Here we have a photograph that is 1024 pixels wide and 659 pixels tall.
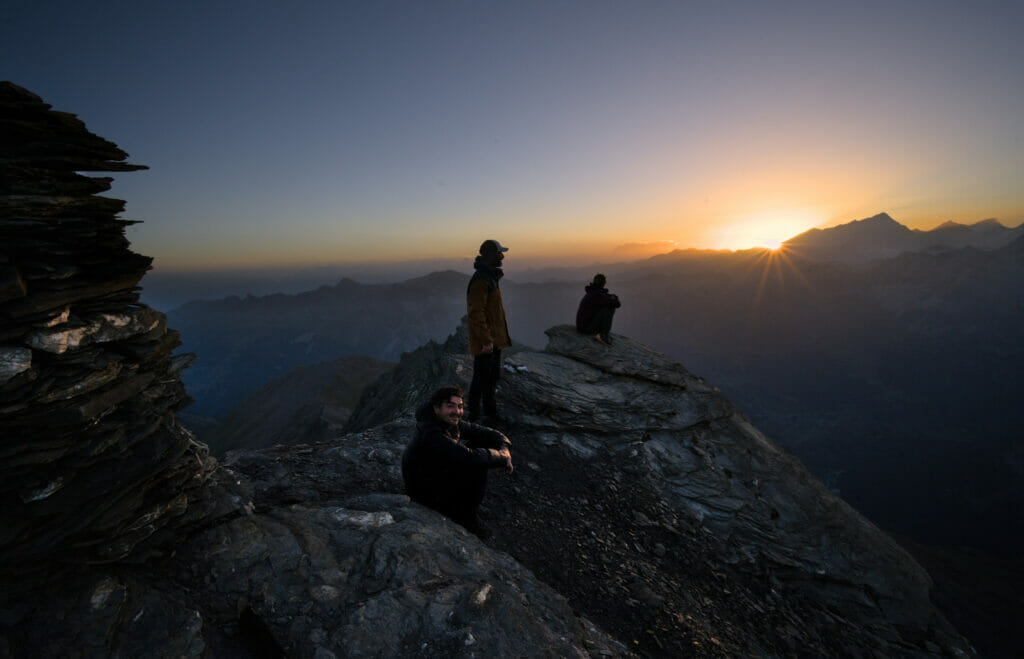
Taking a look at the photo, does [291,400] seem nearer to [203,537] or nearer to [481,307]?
[481,307]

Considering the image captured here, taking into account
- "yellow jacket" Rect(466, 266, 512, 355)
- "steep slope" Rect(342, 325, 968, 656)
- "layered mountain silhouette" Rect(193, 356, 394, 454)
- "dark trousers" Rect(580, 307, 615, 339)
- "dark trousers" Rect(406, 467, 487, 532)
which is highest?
"yellow jacket" Rect(466, 266, 512, 355)

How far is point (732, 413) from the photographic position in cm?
1605

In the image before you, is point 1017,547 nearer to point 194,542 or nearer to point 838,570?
point 838,570

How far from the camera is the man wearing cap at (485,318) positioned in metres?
9.13

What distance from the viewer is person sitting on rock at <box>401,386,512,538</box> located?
5.56m

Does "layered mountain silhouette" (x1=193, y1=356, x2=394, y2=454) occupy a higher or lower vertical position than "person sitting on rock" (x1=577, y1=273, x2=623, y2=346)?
lower

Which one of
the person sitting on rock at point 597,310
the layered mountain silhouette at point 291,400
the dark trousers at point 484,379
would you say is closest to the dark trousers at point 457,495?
the dark trousers at point 484,379

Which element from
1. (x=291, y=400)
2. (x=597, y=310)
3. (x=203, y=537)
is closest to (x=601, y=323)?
(x=597, y=310)

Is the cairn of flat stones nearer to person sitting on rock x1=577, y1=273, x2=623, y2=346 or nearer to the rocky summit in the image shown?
the rocky summit

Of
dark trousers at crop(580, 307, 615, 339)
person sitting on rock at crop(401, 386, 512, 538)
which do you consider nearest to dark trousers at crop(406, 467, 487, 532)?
person sitting on rock at crop(401, 386, 512, 538)

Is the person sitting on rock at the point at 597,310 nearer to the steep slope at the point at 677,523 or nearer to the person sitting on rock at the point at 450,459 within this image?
the steep slope at the point at 677,523

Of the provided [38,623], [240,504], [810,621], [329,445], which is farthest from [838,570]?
[38,623]

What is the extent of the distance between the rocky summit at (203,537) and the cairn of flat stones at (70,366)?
2 centimetres

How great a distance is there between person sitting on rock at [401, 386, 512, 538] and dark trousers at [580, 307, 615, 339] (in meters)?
10.6
